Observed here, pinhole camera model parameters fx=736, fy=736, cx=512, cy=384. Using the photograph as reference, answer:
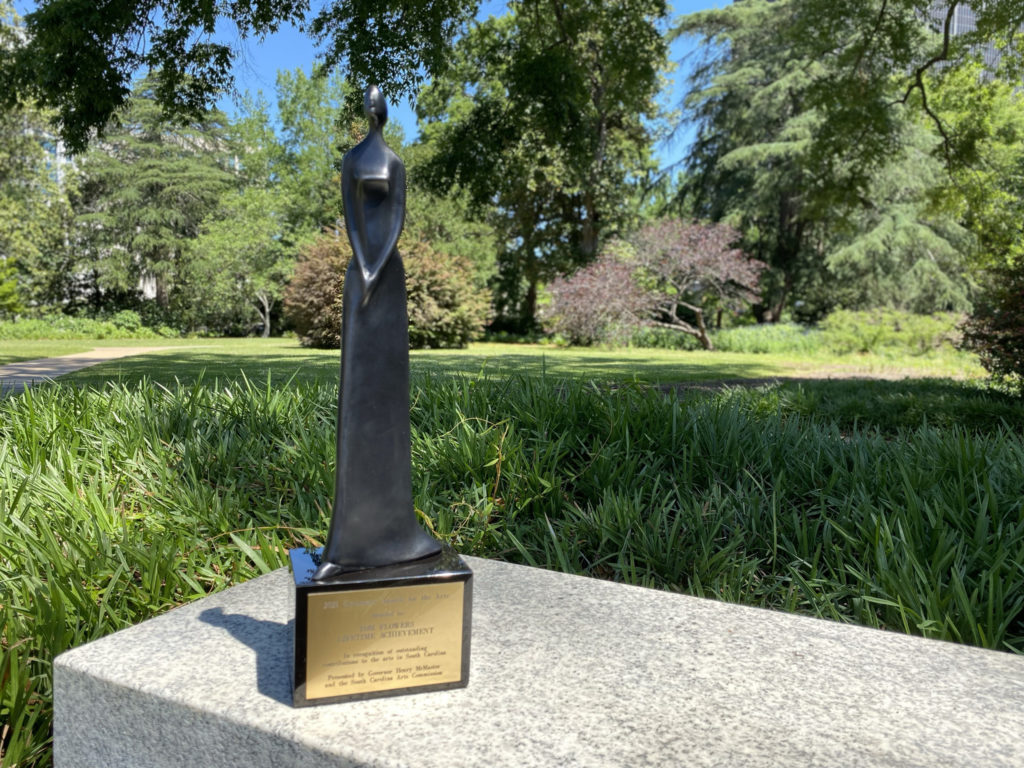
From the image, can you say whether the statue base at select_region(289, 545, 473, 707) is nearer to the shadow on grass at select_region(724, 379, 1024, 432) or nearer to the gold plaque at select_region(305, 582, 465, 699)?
the gold plaque at select_region(305, 582, 465, 699)

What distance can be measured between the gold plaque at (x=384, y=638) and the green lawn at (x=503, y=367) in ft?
12.1

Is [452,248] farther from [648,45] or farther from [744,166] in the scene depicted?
[648,45]

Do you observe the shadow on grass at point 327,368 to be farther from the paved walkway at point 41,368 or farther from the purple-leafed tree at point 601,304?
the purple-leafed tree at point 601,304

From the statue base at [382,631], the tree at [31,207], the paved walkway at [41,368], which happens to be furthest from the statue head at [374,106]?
the tree at [31,207]

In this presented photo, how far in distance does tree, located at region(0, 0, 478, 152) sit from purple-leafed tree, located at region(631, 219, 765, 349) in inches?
438

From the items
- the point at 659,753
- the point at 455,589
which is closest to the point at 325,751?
the point at 455,589

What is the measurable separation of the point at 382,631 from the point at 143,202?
27.6 metres

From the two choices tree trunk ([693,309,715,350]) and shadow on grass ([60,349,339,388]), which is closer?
shadow on grass ([60,349,339,388])

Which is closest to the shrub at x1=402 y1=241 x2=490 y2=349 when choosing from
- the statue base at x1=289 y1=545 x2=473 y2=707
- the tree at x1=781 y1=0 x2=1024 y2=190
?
the tree at x1=781 y1=0 x2=1024 y2=190

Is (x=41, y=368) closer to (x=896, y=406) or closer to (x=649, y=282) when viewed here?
(x=896, y=406)

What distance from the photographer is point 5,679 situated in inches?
75.4

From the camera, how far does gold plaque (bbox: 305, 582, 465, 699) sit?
59.3 inches

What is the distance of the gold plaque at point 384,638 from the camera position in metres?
1.51

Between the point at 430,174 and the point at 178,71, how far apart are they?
3176 mm
